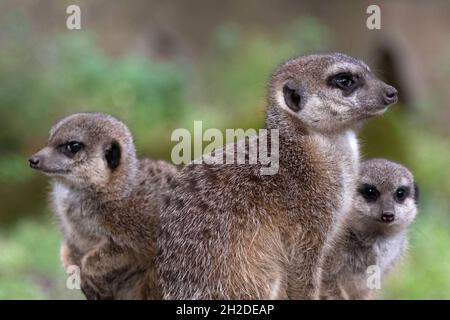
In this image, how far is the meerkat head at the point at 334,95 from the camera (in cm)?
389

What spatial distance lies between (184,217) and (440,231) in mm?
4061

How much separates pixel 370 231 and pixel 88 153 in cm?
143

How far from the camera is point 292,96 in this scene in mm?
3975

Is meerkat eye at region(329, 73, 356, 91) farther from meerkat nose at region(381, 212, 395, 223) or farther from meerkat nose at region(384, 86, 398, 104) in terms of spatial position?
meerkat nose at region(381, 212, 395, 223)

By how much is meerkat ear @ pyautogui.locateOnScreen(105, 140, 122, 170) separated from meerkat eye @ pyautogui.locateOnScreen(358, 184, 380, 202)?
3.96ft

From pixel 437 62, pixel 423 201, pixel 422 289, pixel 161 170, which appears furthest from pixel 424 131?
pixel 161 170

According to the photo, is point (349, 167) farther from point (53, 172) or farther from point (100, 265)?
point (53, 172)

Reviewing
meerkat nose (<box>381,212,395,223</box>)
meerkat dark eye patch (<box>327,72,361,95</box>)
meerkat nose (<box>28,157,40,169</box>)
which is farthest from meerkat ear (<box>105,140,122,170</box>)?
meerkat nose (<box>381,212,395,223</box>)

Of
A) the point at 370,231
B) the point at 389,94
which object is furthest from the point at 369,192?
the point at 389,94

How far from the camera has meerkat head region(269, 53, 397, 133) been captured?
389cm

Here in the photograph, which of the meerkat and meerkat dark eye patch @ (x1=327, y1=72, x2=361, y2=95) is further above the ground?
meerkat dark eye patch @ (x1=327, y1=72, x2=361, y2=95)

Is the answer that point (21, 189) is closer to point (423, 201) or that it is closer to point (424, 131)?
point (423, 201)

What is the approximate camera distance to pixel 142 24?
12.0 meters

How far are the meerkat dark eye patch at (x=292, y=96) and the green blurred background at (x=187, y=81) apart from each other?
4.24 feet
